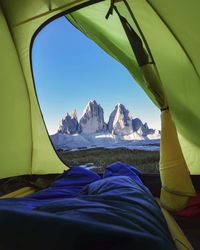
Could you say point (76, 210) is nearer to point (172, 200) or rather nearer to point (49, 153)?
point (172, 200)

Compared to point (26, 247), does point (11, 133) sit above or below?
above

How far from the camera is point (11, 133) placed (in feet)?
5.51

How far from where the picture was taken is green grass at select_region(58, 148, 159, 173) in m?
1.87

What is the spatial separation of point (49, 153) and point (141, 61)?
789mm

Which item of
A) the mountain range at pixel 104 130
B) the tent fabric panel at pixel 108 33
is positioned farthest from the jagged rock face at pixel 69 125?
the tent fabric panel at pixel 108 33

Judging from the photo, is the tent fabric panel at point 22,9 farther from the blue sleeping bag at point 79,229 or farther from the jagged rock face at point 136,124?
the jagged rock face at point 136,124

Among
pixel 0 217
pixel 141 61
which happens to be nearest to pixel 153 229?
pixel 0 217

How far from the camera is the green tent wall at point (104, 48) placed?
4.76 feet

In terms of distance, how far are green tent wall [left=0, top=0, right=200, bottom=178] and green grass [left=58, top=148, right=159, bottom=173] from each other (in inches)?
8.4

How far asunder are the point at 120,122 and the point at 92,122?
0.28 meters

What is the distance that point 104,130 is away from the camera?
2916 millimetres

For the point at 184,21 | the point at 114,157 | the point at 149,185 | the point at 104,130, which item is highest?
the point at 184,21

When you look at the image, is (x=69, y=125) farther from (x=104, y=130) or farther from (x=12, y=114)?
(x=12, y=114)

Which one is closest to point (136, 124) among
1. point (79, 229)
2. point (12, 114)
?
point (12, 114)
